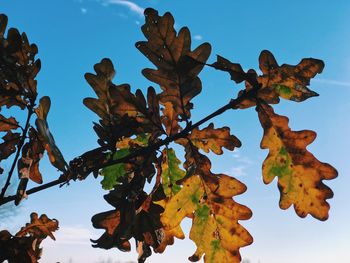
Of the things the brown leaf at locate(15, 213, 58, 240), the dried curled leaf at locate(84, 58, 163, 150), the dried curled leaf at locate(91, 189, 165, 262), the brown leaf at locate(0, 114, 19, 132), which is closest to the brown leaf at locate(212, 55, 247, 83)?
the dried curled leaf at locate(84, 58, 163, 150)

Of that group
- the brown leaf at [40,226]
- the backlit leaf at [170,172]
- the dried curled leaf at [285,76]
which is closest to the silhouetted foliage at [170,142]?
the dried curled leaf at [285,76]

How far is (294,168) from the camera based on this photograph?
150 cm

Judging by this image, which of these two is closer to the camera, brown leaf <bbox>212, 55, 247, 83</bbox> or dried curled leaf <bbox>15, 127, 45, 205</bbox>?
brown leaf <bbox>212, 55, 247, 83</bbox>

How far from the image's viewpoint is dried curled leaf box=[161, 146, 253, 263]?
160 centimetres

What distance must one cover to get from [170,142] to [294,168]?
50 cm

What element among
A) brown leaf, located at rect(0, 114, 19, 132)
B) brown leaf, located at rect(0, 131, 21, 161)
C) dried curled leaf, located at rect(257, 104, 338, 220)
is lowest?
dried curled leaf, located at rect(257, 104, 338, 220)

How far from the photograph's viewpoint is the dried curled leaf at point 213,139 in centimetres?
165

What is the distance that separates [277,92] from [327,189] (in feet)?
1.37

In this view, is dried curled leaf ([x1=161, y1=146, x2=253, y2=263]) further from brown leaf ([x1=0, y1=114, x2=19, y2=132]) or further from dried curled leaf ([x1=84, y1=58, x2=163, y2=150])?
brown leaf ([x1=0, y1=114, x2=19, y2=132])

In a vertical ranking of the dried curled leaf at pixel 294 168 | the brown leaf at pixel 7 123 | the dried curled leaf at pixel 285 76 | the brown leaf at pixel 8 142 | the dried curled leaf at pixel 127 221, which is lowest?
the dried curled leaf at pixel 127 221

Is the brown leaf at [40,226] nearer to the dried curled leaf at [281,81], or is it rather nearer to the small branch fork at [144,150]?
the small branch fork at [144,150]

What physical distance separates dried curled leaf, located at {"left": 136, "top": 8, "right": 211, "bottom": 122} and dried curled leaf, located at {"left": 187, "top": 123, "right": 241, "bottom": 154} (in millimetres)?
130

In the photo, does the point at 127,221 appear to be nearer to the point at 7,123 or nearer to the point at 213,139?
the point at 213,139

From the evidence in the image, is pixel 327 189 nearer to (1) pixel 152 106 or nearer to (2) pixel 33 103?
(1) pixel 152 106
